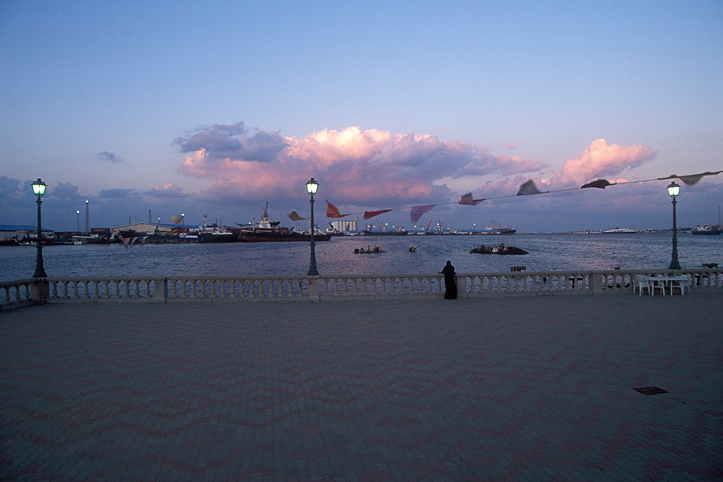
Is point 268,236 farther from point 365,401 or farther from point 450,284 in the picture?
point 365,401

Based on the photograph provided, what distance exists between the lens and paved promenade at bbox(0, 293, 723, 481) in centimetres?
387

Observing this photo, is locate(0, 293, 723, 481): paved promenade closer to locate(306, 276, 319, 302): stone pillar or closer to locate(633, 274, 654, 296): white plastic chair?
locate(306, 276, 319, 302): stone pillar

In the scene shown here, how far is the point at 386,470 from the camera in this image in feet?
12.4

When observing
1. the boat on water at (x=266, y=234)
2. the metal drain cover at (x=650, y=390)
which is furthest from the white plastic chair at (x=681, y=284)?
the boat on water at (x=266, y=234)

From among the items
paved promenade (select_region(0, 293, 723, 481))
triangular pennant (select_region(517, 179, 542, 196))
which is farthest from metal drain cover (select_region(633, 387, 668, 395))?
triangular pennant (select_region(517, 179, 542, 196))

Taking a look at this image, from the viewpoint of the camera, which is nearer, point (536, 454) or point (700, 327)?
point (536, 454)

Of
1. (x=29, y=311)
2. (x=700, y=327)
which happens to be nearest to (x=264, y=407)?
(x=700, y=327)

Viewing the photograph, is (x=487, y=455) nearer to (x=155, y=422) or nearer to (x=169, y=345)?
(x=155, y=422)

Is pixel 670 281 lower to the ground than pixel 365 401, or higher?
higher

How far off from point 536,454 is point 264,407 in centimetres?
318

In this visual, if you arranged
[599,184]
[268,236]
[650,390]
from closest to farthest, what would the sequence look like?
[650,390]
[599,184]
[268,236]

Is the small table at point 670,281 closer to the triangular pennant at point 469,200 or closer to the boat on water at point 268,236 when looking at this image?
the triangular pennant at point 469,200

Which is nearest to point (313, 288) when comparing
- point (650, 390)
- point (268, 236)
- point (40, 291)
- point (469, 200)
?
point (469, 200)

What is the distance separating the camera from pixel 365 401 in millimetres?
5324
